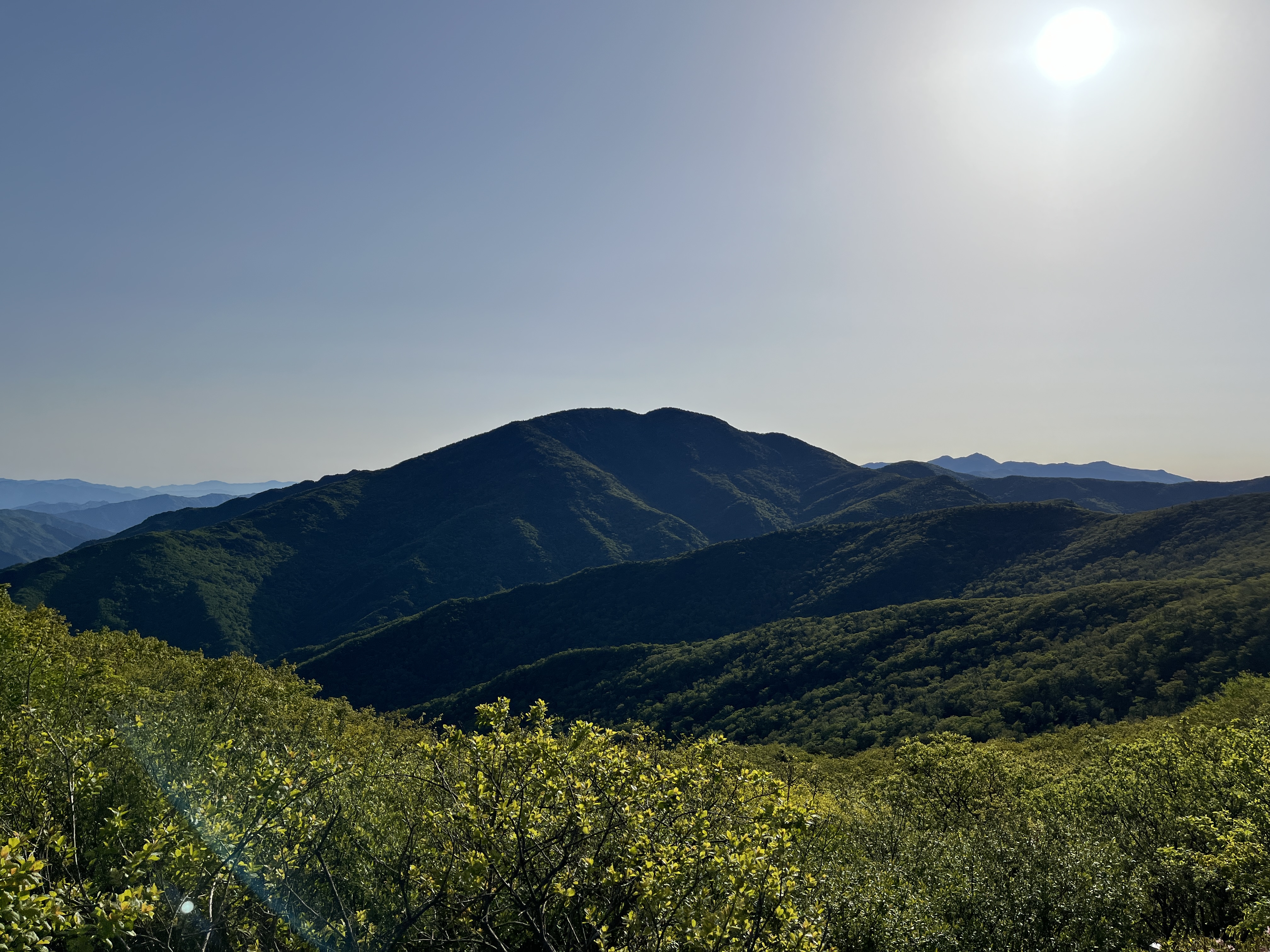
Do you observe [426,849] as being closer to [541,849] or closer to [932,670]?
[541,849]

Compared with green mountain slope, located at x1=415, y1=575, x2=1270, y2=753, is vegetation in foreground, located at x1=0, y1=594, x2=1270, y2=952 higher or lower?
higher

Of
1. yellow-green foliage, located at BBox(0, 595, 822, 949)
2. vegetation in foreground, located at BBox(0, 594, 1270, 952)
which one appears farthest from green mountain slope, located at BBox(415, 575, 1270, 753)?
yellow-green foliage, located at BBox(0, 595, 822, 949)

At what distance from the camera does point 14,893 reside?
18.6ft

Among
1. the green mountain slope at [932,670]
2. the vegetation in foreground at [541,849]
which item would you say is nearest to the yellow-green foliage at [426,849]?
the vegetation in foreground at [541,849]

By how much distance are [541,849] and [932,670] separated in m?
156

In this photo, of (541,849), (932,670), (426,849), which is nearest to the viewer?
(541,849)

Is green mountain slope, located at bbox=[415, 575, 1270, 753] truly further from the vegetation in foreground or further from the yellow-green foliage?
the yellow-green foliage

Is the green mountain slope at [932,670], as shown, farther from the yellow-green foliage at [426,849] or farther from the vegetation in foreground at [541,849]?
the yellow-green foliage at [426,849]

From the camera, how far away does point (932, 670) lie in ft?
461

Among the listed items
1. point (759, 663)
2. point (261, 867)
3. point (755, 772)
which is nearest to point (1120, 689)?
point (759, 663)

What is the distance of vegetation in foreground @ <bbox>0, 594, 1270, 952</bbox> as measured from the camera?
9953 millimetres

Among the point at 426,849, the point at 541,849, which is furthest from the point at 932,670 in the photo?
the point at 541,849

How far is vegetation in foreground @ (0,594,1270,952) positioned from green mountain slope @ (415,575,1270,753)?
95.9 meters

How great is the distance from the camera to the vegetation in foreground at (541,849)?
9953mm
